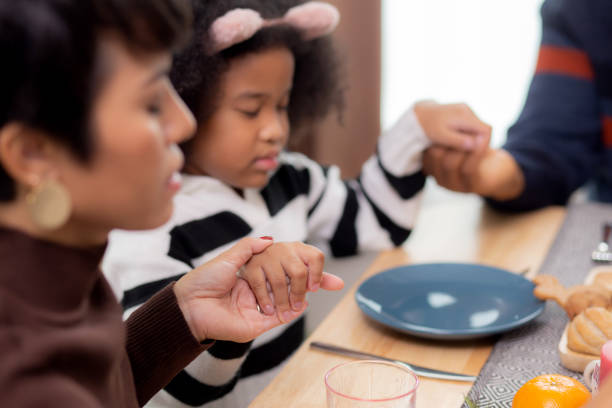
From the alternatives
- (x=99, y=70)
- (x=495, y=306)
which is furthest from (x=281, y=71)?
(x=99, y=70)

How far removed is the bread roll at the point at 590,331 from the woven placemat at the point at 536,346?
0.03 meters

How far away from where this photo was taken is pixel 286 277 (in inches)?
27.3

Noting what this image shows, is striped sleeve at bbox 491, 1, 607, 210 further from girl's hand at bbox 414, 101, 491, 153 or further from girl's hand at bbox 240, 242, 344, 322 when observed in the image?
girl's hand at bbox 240, 242, 344, 322

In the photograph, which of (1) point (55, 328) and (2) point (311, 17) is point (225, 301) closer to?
(1) point (55, 328)

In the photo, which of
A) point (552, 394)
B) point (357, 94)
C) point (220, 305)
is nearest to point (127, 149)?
point (220, 305)

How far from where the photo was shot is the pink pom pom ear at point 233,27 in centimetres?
88

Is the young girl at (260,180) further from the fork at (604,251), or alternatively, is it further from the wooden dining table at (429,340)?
the fork at (604,251)

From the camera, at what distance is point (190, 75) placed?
93 cm

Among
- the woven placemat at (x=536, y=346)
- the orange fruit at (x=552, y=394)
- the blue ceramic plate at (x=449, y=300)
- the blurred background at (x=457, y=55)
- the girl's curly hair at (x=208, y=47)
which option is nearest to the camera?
the orange fruit at (x=552, y=394)

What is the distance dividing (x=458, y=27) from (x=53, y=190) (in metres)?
2.57

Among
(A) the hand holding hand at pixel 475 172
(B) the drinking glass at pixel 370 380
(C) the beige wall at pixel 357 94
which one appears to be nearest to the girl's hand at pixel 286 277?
(B) the drinking glass at pixel 370 380

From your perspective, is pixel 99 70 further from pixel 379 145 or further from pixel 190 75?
pixel 379 145

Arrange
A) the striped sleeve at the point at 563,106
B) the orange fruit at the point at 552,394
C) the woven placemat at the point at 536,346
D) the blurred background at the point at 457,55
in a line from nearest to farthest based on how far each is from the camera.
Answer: the orange fruit at the point at 552,394 < the woven placemat at the point at 536,346 < the striped sleeve at the point at 563,106 < the blurred background at the point at 457,55

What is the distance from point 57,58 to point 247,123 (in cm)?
58
